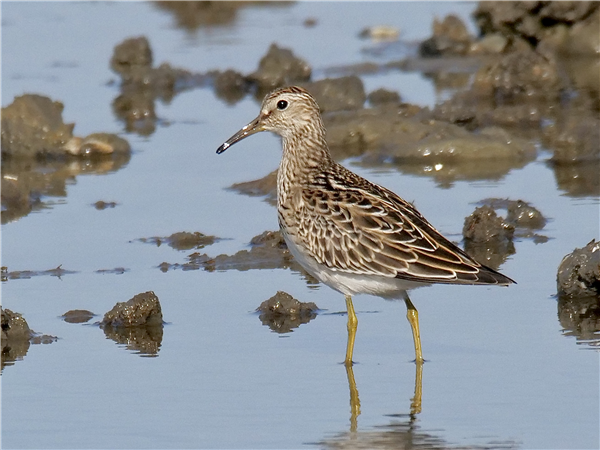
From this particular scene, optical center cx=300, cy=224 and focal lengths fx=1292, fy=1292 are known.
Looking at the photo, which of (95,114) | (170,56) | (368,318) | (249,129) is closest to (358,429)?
(368,318)

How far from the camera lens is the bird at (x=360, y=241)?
8547mm

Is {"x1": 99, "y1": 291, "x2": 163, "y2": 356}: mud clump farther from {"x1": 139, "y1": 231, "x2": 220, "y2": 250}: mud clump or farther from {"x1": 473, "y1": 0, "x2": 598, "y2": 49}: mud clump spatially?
{"x1": 473, "y1": 0, "x2": 598, "y2": 49}: mud clump

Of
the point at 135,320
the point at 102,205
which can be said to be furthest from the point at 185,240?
the point at 135,320

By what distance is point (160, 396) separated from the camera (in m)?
8.13

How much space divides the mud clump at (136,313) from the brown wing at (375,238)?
4.15ft

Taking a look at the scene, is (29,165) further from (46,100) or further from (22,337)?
(22,337)

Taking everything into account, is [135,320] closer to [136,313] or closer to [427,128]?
[136,313]

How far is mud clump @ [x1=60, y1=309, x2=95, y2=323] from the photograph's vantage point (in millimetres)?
9758

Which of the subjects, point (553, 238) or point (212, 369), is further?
point (553, 238)

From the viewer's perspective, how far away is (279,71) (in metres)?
18.7

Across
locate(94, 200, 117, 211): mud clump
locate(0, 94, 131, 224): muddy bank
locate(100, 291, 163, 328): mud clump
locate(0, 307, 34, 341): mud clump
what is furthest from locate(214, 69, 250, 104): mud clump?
locate(0, 307, 34, 341): mud clump

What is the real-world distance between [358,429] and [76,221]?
5.80 m

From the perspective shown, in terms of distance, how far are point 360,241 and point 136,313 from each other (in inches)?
72.9

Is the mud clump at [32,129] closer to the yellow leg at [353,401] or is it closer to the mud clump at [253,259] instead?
the mud clump at [253,259]
